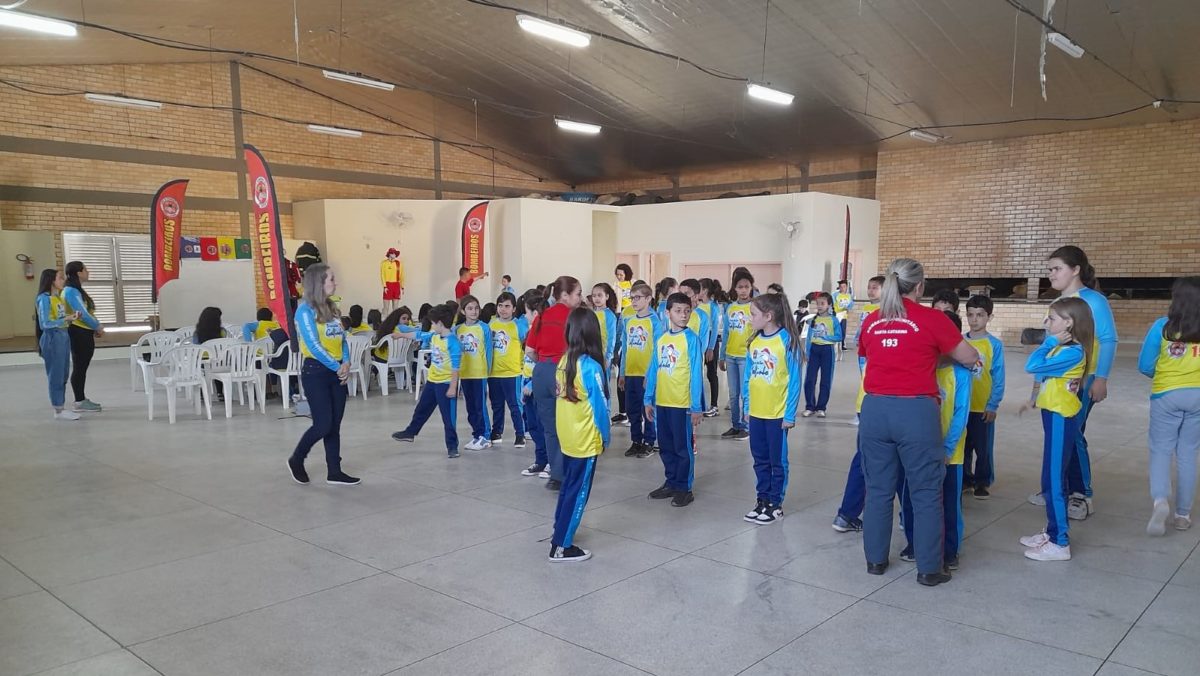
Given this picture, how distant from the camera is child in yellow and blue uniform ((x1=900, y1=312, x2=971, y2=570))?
3443mm

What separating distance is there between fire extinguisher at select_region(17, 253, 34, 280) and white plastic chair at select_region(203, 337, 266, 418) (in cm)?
865

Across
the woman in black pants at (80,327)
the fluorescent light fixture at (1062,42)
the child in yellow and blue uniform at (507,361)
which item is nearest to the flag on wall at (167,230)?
the woman in black pants at (80,327)

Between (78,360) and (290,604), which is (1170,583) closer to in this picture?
(290,604)

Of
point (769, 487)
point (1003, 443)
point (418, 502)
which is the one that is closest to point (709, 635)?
point (769, 487)

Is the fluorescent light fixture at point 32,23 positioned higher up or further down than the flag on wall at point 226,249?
higher up

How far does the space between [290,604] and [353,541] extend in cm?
80

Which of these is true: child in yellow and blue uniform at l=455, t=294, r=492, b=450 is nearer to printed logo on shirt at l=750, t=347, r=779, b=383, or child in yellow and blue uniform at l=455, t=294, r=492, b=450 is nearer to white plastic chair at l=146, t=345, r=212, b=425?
printed logo on shirt at l=750, t=347, r=779, b=383

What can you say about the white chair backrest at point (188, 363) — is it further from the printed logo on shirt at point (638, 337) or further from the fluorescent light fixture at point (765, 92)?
the fluorescent light fixture at point (765, 92)

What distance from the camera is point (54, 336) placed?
7.38 meters

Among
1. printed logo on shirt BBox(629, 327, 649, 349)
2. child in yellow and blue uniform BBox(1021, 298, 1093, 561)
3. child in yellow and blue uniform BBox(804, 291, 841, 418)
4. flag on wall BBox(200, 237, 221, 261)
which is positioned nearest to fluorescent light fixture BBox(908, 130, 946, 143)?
child in yellow and blue uniform BBox(804, 291, 841, 418)

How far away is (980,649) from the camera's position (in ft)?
9.02

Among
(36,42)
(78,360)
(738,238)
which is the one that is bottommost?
(78,360)

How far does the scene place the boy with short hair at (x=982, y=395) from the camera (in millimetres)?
4332

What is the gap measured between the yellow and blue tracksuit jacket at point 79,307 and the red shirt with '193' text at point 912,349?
8.11 metres
